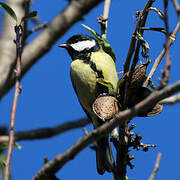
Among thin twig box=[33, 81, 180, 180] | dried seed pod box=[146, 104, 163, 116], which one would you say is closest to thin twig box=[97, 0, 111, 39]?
dried seed pod box=[146, 104, 163, 116]

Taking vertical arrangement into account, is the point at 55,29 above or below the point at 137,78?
above

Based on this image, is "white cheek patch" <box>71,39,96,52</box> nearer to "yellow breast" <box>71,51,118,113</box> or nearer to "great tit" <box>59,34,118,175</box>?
"great tit" <box>59,34,118,175</box>

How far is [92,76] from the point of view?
2.66 meters

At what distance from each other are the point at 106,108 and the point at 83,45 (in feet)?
4.79

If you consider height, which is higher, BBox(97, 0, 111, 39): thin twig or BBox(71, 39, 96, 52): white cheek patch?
BBox(71, 39, 96, 52): white cheek patch

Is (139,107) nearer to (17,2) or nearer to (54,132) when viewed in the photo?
(54,132)

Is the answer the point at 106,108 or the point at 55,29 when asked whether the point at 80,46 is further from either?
the point at 106,108

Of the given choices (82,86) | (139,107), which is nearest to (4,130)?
(82,86)

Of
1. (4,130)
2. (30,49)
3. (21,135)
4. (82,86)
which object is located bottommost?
(21,135)

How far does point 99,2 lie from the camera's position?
8.74ft

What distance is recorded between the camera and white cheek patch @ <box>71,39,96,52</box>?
2992mm

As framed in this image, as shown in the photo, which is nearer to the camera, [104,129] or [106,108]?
[104,129]

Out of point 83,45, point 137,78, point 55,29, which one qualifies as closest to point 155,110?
point 137,78

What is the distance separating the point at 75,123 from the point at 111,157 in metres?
0.80
